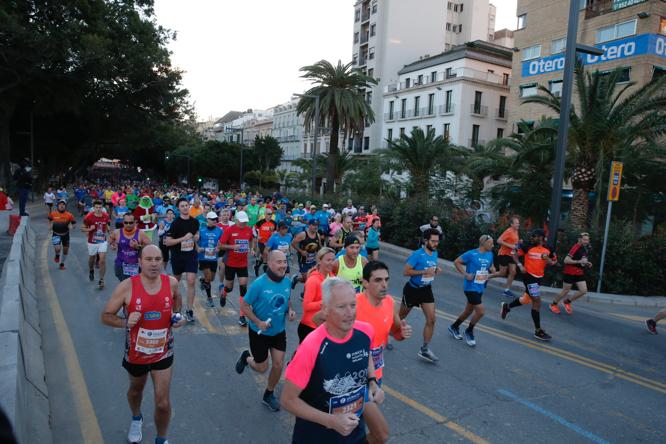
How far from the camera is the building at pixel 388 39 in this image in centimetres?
5303

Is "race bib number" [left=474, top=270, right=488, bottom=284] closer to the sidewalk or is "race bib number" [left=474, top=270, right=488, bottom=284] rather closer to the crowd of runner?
the crowd of runner

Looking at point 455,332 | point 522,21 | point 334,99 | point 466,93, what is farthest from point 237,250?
point 466,93

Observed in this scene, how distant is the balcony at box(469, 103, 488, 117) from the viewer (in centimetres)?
4144

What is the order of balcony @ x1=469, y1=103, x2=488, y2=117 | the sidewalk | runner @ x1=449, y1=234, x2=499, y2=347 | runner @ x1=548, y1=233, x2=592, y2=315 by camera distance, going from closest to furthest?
runner @ x1=449, y1=234, x2=499, y2=347 → runner @ x1=548, y1=233, x2=592, y2=315 → the sidewalk → balcony @ x1=469, y1=103, x2=488, y2=117

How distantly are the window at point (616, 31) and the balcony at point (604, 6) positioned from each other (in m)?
0.94

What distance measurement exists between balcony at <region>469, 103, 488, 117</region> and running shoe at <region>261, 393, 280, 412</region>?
4025 centimetres

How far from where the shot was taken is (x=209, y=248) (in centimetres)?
868

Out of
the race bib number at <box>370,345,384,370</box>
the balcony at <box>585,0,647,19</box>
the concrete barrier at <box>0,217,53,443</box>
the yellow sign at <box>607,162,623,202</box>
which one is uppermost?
the balcony at <box>585,0,647,19</box>

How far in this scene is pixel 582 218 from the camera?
1474 centimetres

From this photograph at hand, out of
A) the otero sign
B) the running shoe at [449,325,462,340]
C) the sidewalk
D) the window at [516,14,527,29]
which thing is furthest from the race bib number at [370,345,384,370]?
the window at [516,14,527,29]

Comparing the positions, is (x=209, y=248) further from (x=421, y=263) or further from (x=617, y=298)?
(x=617, y=298)

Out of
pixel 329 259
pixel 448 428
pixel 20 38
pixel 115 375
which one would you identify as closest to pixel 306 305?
pixel 329 259

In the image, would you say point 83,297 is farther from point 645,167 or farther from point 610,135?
point 645,167

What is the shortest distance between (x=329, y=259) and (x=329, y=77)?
26.9m
